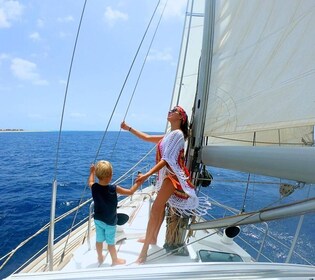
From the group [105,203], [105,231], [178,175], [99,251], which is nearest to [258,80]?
[178,175]

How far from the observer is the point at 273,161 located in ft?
4.24

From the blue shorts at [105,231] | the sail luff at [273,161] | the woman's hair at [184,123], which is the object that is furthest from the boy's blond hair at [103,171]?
the sail luff at [273,161]

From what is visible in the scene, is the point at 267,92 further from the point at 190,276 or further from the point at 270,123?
the point at 190,276

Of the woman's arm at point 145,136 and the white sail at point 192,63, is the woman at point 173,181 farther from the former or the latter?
the white sail at point 192,63

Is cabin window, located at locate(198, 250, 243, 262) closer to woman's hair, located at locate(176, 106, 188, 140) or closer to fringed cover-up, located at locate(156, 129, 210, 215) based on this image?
fringed cover-up, located at locate(156, 129, 210, 215)

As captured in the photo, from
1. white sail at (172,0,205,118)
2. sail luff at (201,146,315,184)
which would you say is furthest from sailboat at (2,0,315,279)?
white sail at (172,0,205,118)

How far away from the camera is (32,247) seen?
6.23 m

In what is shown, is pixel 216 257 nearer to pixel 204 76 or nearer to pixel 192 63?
pixel 204 76

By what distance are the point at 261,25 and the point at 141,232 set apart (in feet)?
8.96

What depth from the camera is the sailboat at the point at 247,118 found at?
121 cm

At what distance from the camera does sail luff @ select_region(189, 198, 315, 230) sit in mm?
1298

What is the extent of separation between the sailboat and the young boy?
0.21m

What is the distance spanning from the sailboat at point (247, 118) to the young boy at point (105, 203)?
0.21 meters

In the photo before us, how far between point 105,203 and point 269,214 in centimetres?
148
